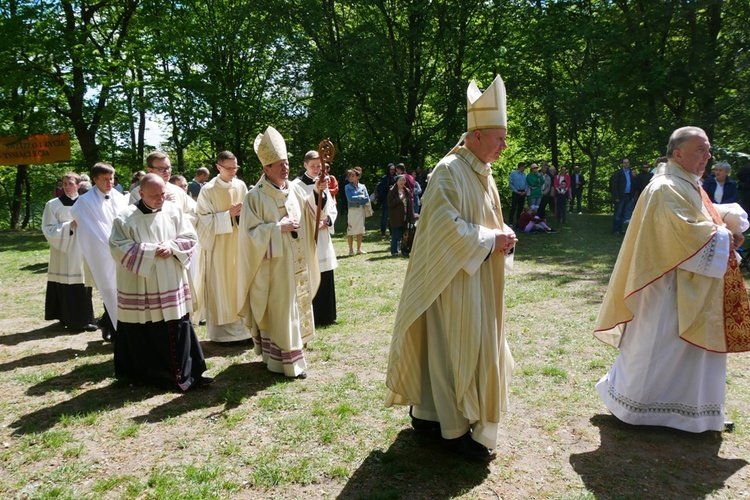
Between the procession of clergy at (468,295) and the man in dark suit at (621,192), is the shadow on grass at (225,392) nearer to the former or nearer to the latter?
the procession of clergy at (468,295)

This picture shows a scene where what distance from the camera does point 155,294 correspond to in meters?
5.28

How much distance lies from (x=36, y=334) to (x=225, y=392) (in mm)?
4003

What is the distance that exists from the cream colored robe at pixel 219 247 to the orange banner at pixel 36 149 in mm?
18089

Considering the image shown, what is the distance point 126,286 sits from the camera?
529 cm

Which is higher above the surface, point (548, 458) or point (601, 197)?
point (601, 197)

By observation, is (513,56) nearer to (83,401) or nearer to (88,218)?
(88,218)

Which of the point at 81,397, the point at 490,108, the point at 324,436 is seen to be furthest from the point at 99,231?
the point at 490,108

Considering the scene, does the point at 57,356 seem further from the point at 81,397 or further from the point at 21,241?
the point at 21,241

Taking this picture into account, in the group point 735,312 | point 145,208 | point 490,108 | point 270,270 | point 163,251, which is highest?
point 490,108

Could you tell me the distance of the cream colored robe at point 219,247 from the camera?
6.95m

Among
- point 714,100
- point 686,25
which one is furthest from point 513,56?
point 714,100

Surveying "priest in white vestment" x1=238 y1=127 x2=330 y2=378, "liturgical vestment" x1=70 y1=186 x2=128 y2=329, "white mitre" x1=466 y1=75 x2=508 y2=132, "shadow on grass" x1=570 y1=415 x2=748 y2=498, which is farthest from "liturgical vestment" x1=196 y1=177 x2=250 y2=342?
"shadow on grass" x1=570 y1=415 x2=748 y2=498

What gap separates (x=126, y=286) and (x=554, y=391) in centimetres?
417

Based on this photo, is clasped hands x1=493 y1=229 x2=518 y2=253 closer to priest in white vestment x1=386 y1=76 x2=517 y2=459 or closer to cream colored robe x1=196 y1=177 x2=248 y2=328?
priest in white vestment x1=386 y1=76 x2=517 y2=459
